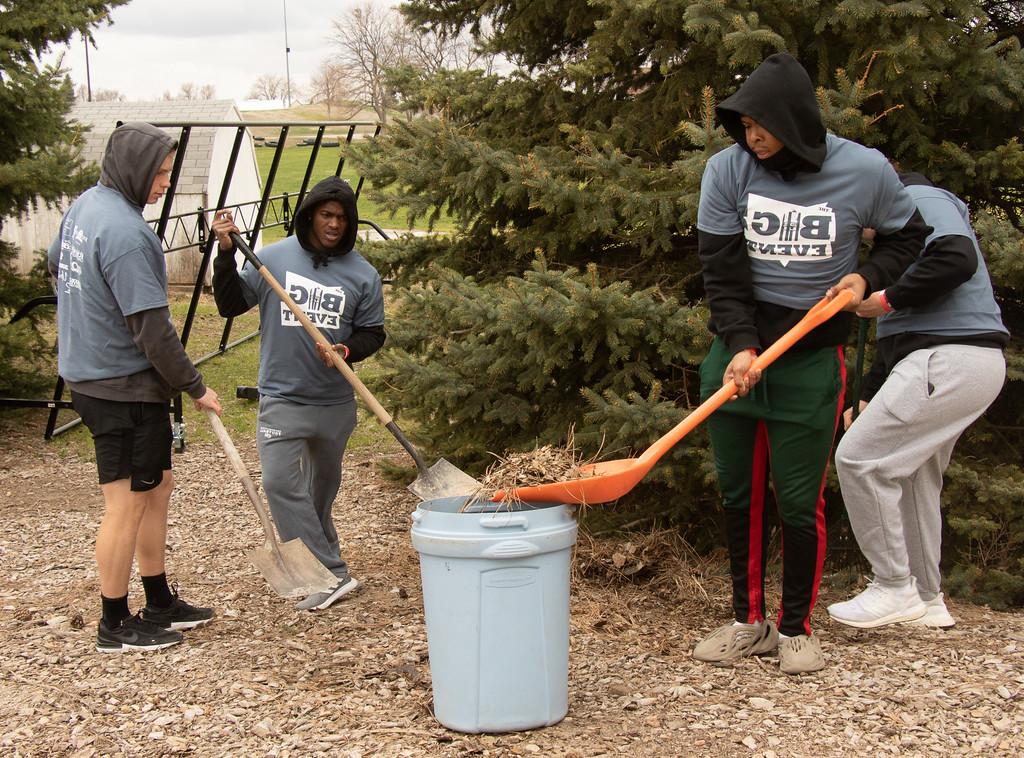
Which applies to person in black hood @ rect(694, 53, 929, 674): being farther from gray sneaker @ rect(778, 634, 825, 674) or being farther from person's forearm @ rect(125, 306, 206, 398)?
person's forearm @ rect(125, 306, 206, 398)

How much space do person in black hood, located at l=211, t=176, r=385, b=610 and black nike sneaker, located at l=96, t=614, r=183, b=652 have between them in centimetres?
62

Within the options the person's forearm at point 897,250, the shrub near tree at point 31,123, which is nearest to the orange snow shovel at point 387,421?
the person's forearm at point 897,250

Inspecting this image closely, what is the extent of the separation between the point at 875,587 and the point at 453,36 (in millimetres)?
4034

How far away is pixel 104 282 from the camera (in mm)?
3949

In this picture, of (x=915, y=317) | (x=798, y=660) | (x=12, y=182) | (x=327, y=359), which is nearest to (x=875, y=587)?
(x=798, y=660)

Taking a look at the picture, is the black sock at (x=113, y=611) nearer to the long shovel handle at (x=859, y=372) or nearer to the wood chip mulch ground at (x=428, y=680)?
the wood chip mulch ground at (x=428, y=680)

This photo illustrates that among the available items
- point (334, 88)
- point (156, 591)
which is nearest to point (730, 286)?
point (156, 591)

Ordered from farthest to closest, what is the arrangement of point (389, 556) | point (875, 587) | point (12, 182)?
point (12, 182)
point (389, 556)
point (875, 587)

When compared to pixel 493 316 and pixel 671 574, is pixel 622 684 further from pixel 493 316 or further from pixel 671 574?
pixel 493 316

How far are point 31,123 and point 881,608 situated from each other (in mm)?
7037

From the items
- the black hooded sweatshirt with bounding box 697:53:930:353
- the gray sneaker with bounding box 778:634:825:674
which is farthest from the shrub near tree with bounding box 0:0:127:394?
the gray sneaker with bounding box 778:634:825:674

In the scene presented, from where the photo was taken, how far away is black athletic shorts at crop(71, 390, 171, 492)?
4.05 metres

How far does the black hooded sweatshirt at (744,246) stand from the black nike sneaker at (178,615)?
243 centimetres

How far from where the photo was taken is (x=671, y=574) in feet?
16.3
